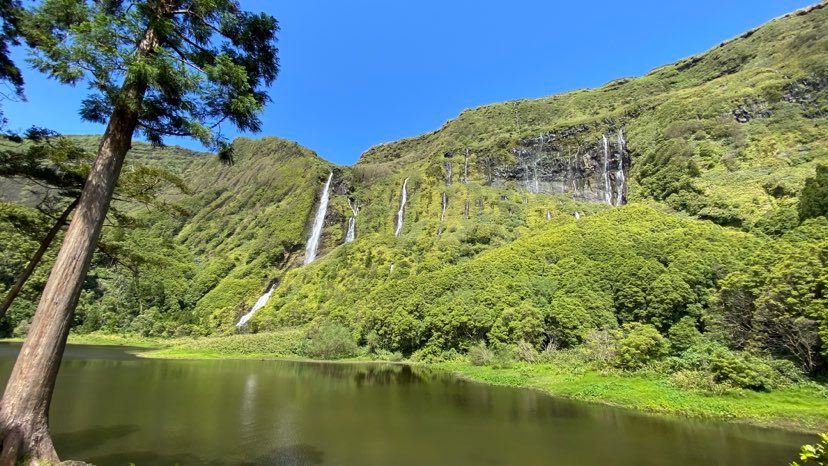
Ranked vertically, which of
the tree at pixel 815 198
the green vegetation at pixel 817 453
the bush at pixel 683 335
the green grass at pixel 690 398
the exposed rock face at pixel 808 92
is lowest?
the green grass at pixel 690 398

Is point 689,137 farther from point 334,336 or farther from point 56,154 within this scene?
point 56,154

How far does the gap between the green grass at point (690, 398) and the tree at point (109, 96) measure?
33329mm

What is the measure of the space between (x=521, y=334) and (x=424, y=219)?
256ft

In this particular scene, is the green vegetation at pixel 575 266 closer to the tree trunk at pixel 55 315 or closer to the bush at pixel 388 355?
the bush at pixel 388 355

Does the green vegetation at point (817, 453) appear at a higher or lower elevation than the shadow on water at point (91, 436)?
higher

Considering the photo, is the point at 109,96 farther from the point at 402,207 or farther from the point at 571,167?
the point at 571,167

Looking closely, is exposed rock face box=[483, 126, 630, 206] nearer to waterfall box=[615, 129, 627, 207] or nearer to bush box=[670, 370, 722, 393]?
waterfall box=[615, 129, 627, 207]

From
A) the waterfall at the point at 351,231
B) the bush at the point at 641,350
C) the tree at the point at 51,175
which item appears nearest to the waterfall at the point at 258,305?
the waterfall at the point at 351,231

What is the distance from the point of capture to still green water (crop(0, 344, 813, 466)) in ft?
62.2

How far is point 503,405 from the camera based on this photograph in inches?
1298

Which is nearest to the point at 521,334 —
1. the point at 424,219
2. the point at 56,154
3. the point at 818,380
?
the point at 818,380

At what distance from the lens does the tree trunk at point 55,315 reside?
32.2ft

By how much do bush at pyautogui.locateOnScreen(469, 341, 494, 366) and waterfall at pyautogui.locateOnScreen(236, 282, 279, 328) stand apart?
70.8 metres

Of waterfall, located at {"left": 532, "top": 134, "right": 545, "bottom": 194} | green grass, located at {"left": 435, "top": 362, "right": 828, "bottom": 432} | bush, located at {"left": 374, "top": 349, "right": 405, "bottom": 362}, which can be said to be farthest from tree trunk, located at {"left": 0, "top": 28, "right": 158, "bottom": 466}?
waterfall, located at {"left": 532, "top": 134, "right": 545, "bottom": 194}
